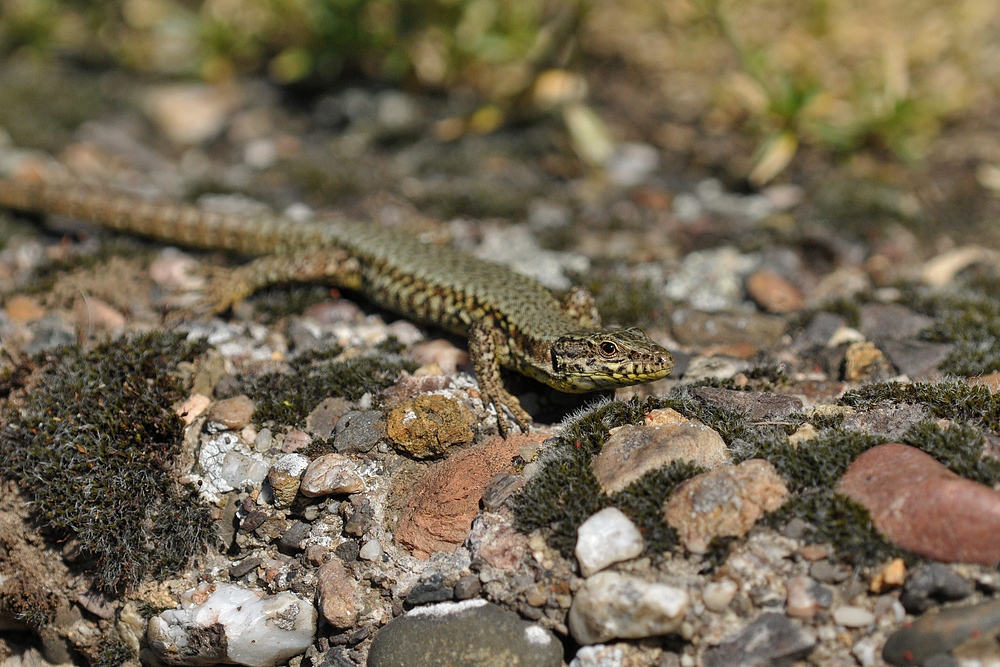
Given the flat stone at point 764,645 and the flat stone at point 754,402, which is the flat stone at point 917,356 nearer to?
the flat stone at point 754,402

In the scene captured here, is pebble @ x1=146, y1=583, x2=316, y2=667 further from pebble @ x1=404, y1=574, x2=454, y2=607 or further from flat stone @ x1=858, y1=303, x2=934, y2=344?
flat stone @ x1=858, y1=303, x2=934, y2=344

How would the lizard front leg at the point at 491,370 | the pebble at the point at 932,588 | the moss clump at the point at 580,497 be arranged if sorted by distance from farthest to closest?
the lizard front leg at the point at 491,370
the moss clump at the point at 580,497
the pebble at the point at 932,588

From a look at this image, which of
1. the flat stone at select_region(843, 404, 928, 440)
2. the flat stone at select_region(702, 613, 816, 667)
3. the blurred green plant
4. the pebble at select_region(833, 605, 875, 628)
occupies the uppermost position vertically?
the blurred green plant

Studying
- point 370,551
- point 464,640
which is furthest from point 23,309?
point 464,640

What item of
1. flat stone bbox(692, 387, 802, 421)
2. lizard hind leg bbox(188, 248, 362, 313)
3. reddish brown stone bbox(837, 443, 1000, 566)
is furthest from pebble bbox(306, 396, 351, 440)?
reddish brown stone bbox(837, 443, 1000, 566)

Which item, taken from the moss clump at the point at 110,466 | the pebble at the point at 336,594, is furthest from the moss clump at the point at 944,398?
the moss clump at the point at 110,466

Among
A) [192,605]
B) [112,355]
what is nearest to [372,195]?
[112,355]

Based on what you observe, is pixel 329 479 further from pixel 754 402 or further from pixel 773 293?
pixel 773 293
